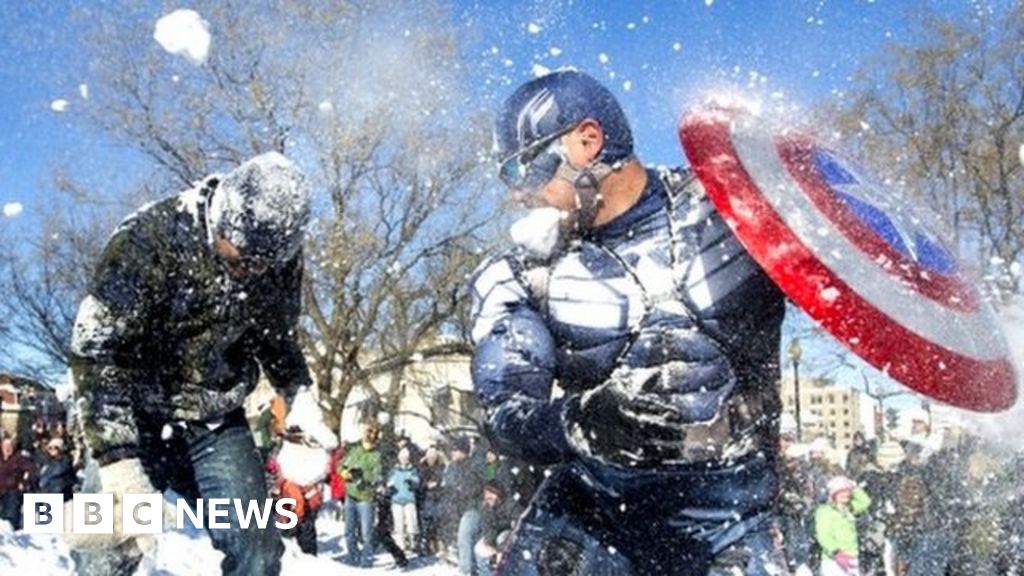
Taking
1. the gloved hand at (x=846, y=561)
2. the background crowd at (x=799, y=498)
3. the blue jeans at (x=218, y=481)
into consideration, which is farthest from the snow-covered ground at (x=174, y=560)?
the gloved hand at (x=846, y=561)

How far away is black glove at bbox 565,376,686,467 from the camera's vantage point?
2.40 meters

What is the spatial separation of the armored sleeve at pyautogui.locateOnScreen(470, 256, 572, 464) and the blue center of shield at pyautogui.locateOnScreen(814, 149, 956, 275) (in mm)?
758

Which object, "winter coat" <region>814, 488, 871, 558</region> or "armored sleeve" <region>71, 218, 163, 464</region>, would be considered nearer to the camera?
"armored sleeve" <region>71, 218, 163, 464</region>

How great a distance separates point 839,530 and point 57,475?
6.68m

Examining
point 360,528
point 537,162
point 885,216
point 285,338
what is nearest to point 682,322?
point 537,162

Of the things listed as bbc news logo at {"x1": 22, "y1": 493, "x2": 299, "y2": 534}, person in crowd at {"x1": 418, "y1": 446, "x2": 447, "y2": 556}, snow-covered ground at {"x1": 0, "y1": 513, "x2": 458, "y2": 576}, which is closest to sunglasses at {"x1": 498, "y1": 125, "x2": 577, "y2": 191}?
bbc news logo at {"x1": 22, "y1": 493, "x2": 299, "y2": 534}

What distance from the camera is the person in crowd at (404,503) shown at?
1104cm

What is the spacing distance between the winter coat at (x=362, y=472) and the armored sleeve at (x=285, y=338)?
6898mm

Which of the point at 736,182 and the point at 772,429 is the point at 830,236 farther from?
the point at 772,429

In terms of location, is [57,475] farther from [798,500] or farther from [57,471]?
[798,500]

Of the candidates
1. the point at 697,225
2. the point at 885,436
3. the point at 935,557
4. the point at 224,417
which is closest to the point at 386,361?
the point at 885,436

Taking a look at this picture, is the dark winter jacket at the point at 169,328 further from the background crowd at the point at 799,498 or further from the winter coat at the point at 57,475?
the winter coat at the point at 57,475

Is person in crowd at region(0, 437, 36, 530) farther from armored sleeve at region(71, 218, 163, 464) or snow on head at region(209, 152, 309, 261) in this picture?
snow on head at region(209, 152, 309, 261)

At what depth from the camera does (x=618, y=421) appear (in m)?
2.41
